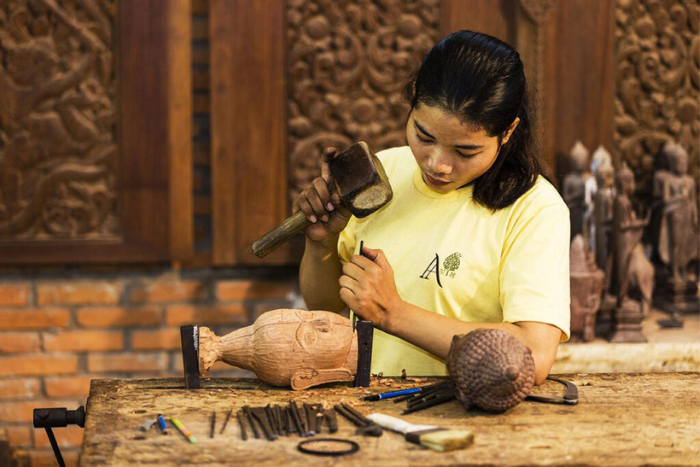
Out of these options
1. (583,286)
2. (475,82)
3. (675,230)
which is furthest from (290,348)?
(675,230)

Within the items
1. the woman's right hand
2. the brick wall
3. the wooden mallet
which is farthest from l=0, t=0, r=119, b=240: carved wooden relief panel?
the wooden mallet

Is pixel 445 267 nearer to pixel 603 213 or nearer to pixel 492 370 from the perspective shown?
pixel 492 370

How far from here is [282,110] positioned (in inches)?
138

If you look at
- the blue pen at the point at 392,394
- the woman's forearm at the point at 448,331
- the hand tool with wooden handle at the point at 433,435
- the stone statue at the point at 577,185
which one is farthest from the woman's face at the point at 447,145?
the stone statue at the point at 577,185

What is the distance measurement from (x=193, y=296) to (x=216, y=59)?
1000 millimetres

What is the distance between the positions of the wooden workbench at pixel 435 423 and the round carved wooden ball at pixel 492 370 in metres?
0.04

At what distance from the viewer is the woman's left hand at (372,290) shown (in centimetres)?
198

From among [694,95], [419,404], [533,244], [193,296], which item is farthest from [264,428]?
[694,95]

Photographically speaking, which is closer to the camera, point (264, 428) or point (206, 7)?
point (264, 428)

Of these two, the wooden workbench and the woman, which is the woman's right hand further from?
the wooden workbench

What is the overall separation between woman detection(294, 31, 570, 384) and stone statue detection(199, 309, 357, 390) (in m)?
0.11

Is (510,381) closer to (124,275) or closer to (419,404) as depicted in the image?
(419,404)

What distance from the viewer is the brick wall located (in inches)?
137

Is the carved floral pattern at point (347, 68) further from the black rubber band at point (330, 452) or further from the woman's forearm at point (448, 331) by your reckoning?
the black rubber band at point (330, 452)
